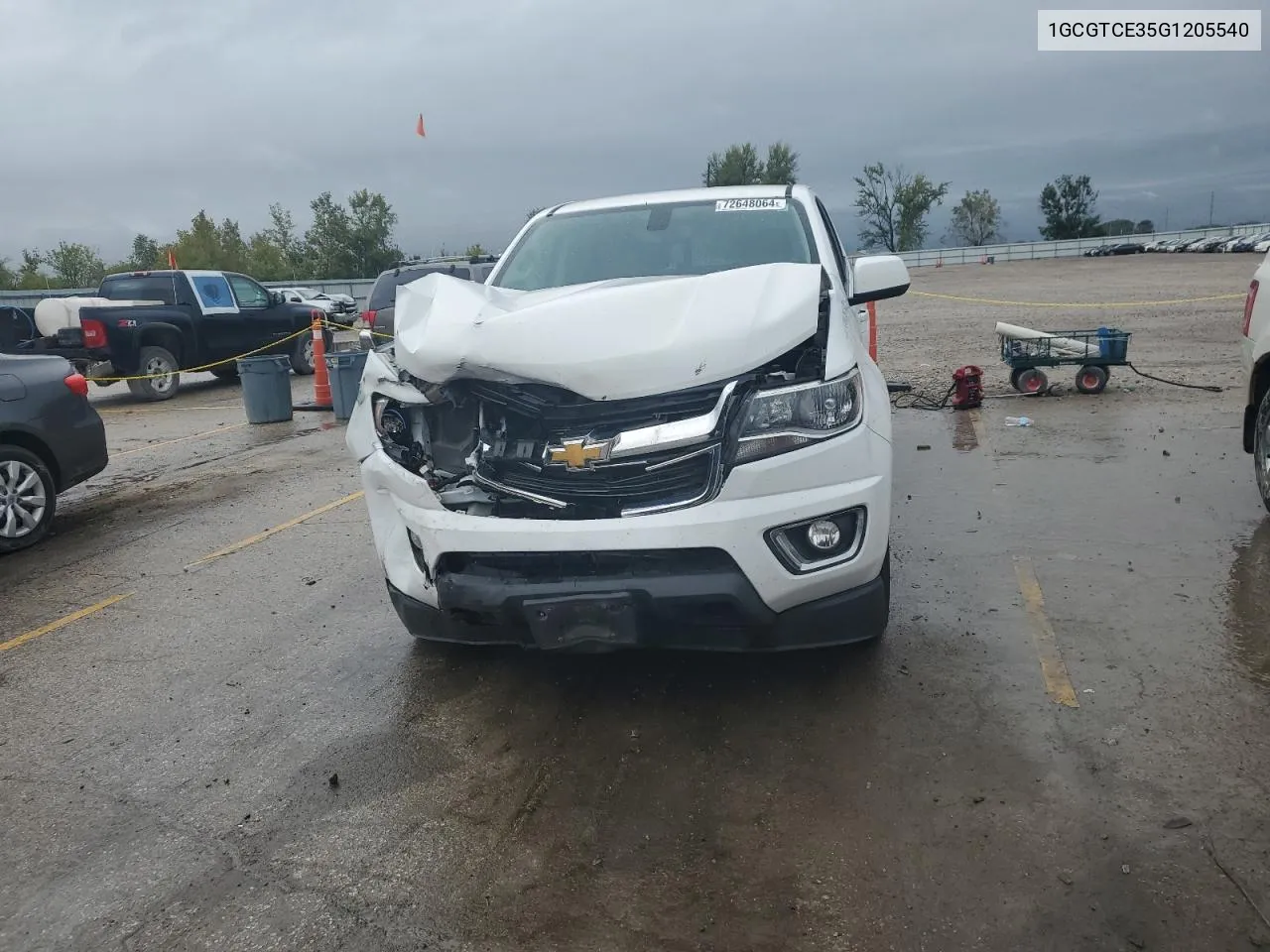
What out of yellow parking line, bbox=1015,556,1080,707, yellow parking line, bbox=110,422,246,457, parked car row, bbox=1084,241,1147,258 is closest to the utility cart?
yellow parking line, bbox=1015,556,1080,707

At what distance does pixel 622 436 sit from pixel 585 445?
13cm

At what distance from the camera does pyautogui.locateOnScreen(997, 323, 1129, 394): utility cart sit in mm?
9930

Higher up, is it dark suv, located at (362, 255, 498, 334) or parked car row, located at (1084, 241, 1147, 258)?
dark suv, located at (362, 255, 498, 334)

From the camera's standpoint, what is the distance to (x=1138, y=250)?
64.2 metres

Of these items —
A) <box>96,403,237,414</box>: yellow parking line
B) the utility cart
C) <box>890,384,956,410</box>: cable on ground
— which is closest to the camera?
the utility cart

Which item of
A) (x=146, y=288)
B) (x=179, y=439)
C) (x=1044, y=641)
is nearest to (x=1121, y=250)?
(x=146, y=288)

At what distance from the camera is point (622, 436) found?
336 centimetres

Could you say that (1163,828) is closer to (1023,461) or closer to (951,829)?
(951,829)

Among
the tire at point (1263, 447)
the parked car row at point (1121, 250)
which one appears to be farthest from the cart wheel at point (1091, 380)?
the parked car row at point (1121, 250)

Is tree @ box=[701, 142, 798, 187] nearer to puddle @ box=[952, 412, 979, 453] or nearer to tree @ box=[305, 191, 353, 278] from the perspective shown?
tree @ box=[305, 191, 353, 278]

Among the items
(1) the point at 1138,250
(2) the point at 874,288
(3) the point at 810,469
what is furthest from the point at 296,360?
(1) the point at 1138,250

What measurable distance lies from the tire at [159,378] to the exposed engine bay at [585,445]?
13404 mm

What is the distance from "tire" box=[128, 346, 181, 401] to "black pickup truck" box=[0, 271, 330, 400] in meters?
0.01

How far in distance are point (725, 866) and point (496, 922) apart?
2.17 feet
